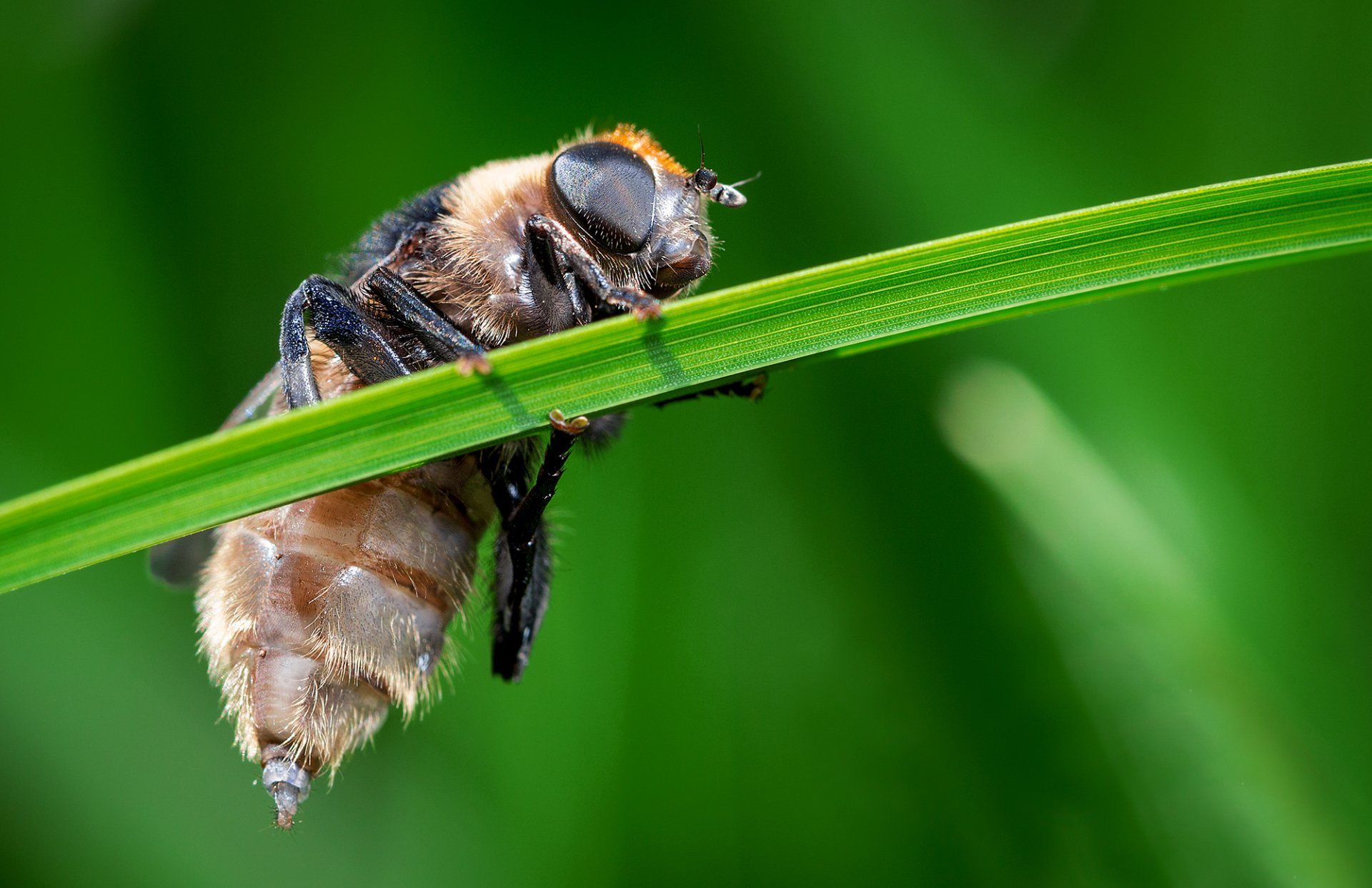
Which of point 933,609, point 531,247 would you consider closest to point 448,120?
point 531,247

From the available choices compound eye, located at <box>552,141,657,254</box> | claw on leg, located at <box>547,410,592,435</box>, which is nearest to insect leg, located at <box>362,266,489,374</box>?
claw on leg, located at <box>547,410,592,435</box>

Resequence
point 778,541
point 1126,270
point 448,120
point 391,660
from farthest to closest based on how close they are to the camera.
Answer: point 448,120 < point 778,541 < point 391,660 < point 1126,270

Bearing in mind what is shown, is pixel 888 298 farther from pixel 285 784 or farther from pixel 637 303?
pixel 285 784

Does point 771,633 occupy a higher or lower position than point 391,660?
higher

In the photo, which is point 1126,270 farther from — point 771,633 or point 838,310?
point 771,633

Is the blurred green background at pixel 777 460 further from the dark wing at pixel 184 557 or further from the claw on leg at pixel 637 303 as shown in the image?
the claw on leg at pixel 637 303

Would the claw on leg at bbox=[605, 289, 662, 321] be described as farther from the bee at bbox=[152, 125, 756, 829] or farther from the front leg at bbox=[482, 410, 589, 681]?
the front leg at bbox=[482, 410, 589, 681]

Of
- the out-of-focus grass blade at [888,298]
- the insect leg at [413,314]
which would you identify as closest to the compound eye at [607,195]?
the insect leg at [413,314]
